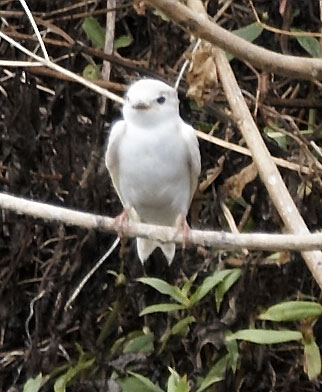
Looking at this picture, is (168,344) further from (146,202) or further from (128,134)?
(128,134)

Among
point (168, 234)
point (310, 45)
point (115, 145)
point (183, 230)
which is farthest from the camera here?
point (310, 45)

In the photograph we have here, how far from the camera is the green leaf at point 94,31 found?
463 centimetres

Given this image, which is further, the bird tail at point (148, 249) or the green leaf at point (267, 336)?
the bird tail at point (148, 249)

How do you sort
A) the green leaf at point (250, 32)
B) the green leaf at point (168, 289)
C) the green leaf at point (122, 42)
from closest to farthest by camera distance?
the green leaf at point (168, 289) < the green leaf at point (250, 32) < the green leaf at point (122, 42)

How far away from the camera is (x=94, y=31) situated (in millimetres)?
4641

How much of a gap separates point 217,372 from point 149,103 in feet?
4.10

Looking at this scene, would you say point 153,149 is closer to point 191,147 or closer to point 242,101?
point 191,147

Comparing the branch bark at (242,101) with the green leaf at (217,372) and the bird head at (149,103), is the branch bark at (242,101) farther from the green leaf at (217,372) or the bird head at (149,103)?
the green leaf at (217,372)

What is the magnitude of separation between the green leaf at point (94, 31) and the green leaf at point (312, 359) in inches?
64.8

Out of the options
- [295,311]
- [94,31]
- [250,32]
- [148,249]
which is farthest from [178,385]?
[94,31]

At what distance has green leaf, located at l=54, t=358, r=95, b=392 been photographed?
4.23 meters

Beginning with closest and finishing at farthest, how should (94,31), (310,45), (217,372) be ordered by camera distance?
(217,372) → (310,45) → (94,31)

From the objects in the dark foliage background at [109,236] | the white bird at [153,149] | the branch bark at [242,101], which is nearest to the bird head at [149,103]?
the white bird at [153,149]

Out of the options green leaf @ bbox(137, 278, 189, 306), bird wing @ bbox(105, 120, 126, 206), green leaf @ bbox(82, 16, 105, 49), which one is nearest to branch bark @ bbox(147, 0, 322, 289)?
bird wing @ bbox(105, 120, 126, 206)
